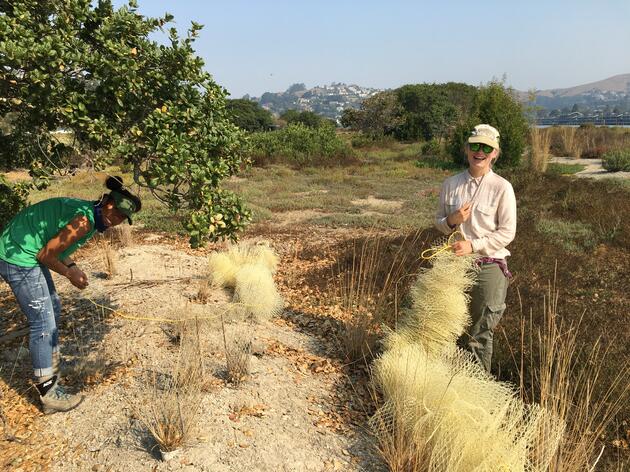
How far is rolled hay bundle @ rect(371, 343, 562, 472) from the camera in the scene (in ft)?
8.11

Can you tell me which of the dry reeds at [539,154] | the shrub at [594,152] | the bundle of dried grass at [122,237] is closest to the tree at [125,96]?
the bundle of dried grass at [122,237]

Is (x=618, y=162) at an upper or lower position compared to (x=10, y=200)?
lower

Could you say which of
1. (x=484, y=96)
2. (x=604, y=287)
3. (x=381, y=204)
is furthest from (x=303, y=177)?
(x=604, y=287)

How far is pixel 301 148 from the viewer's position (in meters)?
25.2

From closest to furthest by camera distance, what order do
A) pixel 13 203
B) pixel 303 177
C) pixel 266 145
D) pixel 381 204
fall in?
pixel 13 203 < pixel 381 204 < pixel 303 177 < pixel 266 145

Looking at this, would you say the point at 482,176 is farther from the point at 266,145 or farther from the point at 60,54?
the point at 266,145

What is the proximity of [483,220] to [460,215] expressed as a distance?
0.20 metres

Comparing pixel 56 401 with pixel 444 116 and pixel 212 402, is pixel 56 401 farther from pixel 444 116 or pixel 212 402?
pixel 444 116

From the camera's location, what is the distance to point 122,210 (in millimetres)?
3020

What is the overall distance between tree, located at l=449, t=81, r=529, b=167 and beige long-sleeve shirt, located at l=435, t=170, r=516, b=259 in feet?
52.3

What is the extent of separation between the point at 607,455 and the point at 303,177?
16.8 metres

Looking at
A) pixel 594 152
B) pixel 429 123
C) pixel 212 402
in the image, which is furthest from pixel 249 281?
pixel 429 123

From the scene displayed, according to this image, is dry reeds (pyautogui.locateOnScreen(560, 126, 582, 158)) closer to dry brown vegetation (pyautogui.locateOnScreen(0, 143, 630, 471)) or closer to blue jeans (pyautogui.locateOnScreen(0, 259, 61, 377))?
dry brown vegetation (pyautogui.locateOnScreen(0, 143, 630, 471))

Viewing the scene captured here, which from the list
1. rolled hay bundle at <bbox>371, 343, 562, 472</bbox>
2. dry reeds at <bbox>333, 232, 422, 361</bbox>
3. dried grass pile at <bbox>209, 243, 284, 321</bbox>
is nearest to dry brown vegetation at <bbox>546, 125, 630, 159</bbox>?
dry reeds at <bbox>333, 232, 422, 361</bbox>
